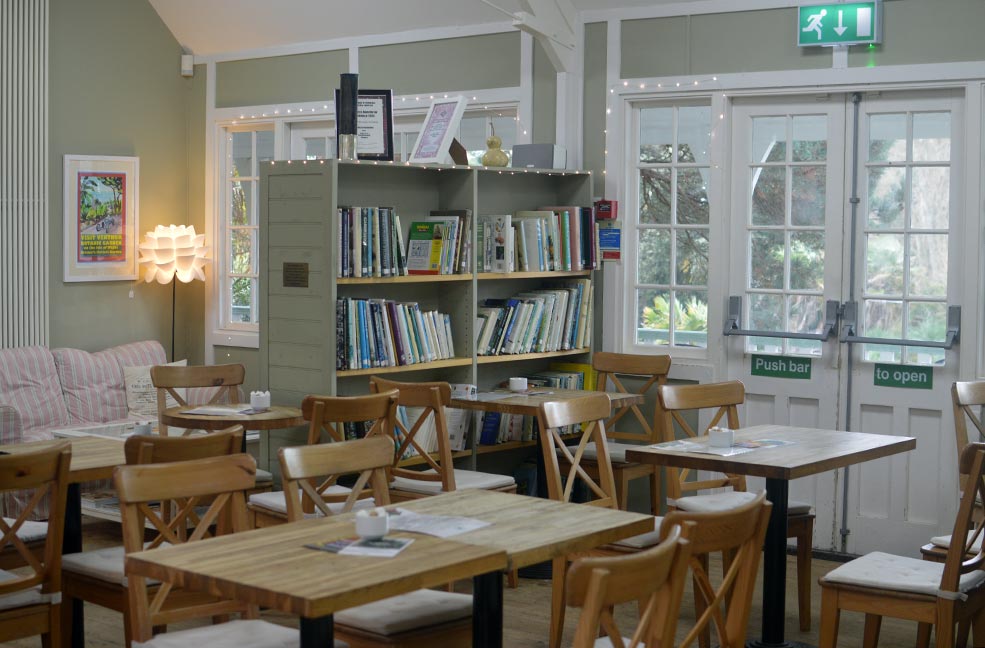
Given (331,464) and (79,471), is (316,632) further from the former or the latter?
(79,471)

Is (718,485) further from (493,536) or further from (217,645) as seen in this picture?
(217,645)

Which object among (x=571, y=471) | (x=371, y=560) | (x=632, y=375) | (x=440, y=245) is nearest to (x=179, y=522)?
(x=371, y=560)

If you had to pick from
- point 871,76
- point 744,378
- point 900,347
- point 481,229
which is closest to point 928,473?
point 900,347

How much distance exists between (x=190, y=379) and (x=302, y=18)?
119 inches

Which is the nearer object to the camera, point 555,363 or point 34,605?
point 34,605

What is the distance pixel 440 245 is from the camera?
5961mm

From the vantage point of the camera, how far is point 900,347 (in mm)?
6152

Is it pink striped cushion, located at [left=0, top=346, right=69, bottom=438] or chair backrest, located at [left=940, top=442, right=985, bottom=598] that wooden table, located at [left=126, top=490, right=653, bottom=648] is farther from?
pink striped cushion, located at [left=0, top=346, right=69, bottom=438]

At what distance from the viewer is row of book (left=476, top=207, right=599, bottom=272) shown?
6352 millimetres

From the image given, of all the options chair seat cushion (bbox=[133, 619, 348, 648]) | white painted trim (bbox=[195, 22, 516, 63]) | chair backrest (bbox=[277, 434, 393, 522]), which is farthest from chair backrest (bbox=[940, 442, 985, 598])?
white painted trim (bbox=[195, 22, 516, 63])

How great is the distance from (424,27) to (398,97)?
0.45m

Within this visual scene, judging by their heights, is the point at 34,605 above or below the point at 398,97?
below

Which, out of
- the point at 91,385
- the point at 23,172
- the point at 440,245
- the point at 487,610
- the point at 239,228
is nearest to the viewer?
the point at 487,610

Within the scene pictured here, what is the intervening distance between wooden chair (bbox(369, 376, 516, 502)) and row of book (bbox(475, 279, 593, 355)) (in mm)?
890
